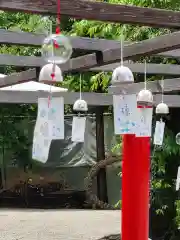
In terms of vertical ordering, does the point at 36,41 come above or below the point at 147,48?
above

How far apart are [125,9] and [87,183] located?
266 inches

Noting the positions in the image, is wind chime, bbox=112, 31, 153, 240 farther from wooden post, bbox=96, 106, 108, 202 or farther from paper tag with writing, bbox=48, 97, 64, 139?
wooden post, bbox=96, 106, 108, 202

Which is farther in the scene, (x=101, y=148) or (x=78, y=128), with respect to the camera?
(x=101, y=148)

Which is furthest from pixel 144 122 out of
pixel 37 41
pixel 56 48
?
pixel 56 48

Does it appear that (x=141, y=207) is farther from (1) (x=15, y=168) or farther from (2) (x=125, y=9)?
(1) (x=15, y=168)

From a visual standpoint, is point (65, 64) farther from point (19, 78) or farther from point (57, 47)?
point (57, 47)

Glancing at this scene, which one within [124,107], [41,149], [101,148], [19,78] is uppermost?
[19,78]

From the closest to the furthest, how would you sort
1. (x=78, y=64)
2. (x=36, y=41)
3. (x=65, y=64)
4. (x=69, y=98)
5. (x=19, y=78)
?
(x=36, y=41), (x=78, y=64), (x=65, y=64), (x=19, y=78), (x=69, y=98)

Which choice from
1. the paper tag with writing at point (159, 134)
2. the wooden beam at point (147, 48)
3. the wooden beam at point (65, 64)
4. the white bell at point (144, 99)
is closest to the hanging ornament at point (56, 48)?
the wooden beam at point (147, 48)

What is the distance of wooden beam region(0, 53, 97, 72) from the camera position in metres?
4.16

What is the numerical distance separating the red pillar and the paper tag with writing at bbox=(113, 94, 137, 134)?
53.2 inches

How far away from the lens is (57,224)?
7297 mm

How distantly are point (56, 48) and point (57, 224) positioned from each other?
494 cm

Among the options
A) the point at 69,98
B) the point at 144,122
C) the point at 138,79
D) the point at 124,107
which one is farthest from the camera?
the point at 138,79
